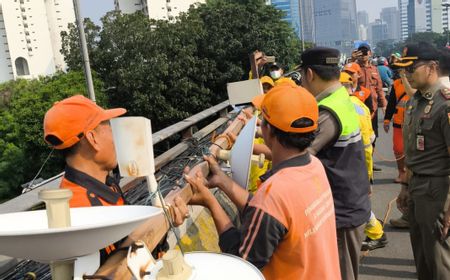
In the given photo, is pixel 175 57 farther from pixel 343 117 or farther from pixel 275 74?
pixel 343 117

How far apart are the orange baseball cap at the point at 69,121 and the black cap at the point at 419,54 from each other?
2440mm

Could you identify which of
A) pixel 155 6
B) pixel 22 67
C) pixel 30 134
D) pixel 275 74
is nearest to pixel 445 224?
Result: pixel 275 74

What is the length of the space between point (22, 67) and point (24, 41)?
15.6ft

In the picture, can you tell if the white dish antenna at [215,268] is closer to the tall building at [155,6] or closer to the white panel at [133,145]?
the white panel at [133,145]

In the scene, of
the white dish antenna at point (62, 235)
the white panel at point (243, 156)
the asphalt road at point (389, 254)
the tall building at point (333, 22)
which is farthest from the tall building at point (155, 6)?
the tall building at point (333, 22)

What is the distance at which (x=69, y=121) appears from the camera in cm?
180

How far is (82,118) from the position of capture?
1851 mm

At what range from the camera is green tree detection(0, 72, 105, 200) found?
1191 inches

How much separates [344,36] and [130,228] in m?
173

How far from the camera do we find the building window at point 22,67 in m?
81.9

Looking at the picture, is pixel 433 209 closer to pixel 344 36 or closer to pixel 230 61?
pixel 230 61

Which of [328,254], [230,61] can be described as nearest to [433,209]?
[328,254]

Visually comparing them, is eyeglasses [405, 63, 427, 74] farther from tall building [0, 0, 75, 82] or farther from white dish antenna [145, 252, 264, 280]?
tall building [0, 0, 75, 82]

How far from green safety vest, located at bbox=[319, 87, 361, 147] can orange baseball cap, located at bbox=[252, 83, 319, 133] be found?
79cm
